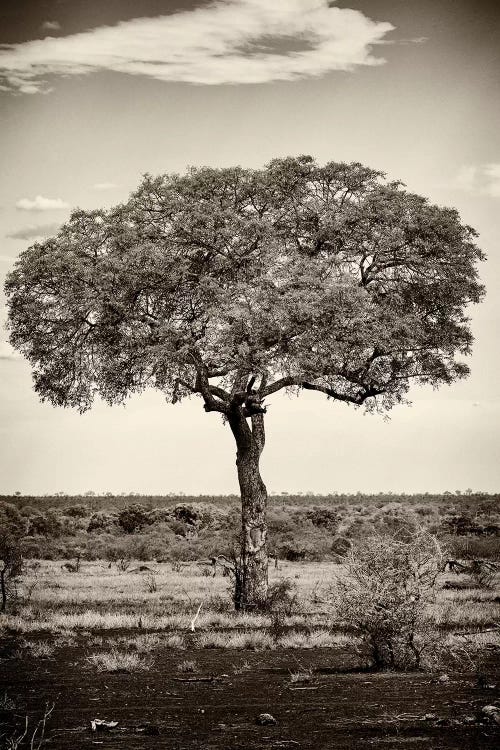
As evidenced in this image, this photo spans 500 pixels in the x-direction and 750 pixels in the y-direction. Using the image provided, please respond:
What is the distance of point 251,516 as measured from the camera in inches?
830

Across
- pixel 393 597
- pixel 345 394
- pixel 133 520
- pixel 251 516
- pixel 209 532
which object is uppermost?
pixel 345 394

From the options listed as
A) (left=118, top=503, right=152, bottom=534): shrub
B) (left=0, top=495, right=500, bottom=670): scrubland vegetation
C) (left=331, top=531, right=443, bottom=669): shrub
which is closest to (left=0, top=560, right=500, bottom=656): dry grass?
(left=0, top=495, right=500, bottom=670): scrubland vegetation

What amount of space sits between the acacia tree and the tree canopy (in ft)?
0.13

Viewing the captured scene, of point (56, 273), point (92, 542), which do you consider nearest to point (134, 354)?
point (56, 273)

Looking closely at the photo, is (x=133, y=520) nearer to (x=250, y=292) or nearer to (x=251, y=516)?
(x=251, y=516)

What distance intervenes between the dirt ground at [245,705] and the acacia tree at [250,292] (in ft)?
24.5

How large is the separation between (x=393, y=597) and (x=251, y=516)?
8083 millimetres

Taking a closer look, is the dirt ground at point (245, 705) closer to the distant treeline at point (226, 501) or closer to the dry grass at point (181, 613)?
the dry grass at point (181, 613)


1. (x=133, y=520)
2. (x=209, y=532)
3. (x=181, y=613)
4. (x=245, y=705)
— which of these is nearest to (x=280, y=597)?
(x=181, y=613)

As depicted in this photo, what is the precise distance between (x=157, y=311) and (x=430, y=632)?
36.5 ft

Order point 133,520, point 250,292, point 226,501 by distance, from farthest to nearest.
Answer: point 226,501, point 133,520, point 250,292

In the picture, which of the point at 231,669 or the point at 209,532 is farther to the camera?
the point at 209,532

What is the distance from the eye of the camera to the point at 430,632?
13703 millimetres

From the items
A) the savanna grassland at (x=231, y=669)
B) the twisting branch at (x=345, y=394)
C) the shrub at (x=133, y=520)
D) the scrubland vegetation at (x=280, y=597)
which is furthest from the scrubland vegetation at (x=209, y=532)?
the twisting branch at (x=345, y=394)
